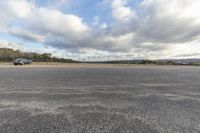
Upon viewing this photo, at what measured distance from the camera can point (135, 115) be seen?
4.59m

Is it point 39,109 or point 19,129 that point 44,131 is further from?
point 39,109

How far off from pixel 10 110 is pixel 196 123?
5080mm

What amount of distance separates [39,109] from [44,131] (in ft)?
5.60

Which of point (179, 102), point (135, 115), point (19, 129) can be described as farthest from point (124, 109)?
point (19, 129)

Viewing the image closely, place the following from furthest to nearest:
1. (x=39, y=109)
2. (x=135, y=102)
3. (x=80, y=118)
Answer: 1. (x=135, y=102)
2. (x=39, y=109)
3. (x=80, y=118)

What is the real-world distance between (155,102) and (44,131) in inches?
159

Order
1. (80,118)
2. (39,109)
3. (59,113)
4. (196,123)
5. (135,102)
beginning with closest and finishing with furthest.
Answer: (196,123) → (80,118) → (59,113) → (39,109) → (135,102)

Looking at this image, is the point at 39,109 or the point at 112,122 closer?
the point at 112,122

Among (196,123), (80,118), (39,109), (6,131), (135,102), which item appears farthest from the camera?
(135,102)

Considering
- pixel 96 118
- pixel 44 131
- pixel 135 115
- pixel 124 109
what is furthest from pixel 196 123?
pixel 44 131

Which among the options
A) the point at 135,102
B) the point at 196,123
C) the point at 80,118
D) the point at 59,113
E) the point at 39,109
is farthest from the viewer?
the point at 135,102

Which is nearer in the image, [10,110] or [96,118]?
[96,118]

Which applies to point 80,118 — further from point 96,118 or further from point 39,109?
point 39,109

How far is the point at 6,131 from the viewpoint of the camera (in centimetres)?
352
